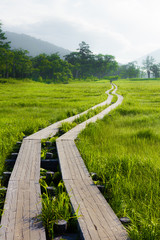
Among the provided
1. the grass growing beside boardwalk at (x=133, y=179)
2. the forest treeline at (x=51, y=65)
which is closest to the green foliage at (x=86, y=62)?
the forest treeline at (x=51, y=65)

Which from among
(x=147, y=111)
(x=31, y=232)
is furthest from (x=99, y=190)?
(x=147, y=111)

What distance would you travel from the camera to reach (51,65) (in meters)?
77.9

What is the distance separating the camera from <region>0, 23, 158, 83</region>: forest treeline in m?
59.1

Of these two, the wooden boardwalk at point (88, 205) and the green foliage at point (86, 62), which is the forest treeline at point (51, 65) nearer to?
the green foliage at point (86, 62)

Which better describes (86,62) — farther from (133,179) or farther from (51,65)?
(133,179)

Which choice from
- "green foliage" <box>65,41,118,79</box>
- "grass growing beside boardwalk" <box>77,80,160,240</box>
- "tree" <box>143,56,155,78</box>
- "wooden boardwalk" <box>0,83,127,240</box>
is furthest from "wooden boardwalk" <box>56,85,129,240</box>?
"tree" <box>143,56,155,78</box>

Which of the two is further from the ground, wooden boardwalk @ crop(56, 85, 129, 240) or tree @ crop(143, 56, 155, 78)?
tree @ crop(143, 56, 155, 78)

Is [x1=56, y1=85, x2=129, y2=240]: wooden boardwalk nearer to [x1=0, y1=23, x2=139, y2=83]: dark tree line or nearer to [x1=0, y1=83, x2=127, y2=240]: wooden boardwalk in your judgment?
[x1=0, y1=83, x2=127, y2=240]: wooden boardwalk

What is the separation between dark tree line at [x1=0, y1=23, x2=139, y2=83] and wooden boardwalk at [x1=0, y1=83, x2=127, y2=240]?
56497mm

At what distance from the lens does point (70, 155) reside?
13.2ft

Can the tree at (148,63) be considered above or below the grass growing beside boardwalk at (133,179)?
above

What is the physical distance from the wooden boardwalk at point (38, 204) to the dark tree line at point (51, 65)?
56497mm

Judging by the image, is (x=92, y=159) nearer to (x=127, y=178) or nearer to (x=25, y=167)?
(x=127, y=178)

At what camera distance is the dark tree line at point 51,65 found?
5904 cm
